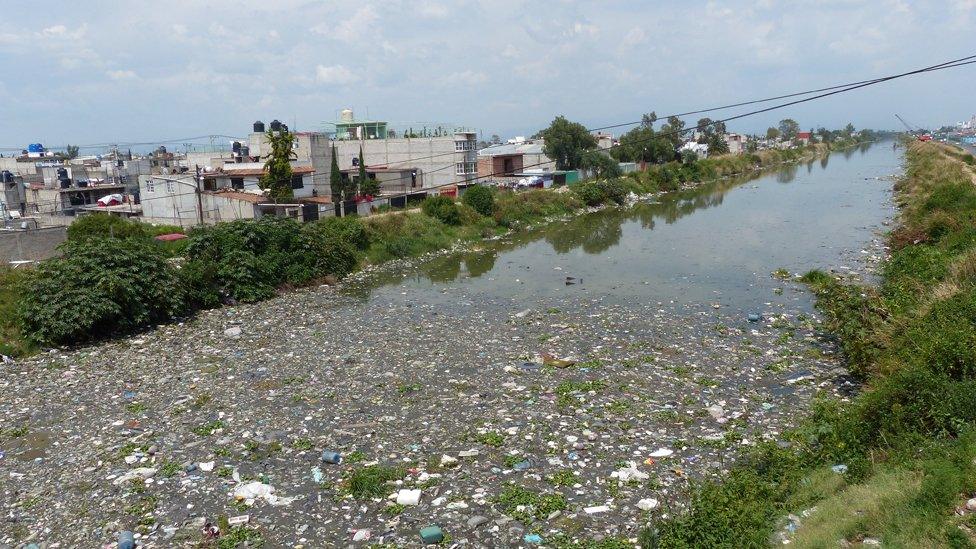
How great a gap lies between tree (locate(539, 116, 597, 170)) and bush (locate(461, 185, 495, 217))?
70.2 ft

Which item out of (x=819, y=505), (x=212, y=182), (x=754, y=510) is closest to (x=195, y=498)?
(x=754, y=510)

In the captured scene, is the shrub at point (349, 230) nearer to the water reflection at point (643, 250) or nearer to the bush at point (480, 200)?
the water reflection at point (643, 250)

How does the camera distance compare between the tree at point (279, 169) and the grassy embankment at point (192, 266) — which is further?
the tree at point (279, 169)

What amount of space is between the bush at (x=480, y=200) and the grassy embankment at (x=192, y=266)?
0.19m

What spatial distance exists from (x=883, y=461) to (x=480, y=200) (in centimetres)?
2546

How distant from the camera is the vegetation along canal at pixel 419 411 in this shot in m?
6.54

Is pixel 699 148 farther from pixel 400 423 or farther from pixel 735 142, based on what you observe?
pixel 400 423

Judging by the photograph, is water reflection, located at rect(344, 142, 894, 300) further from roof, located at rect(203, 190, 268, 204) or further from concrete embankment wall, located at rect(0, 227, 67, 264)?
roof, located at rect(203, 190, 268, 204)

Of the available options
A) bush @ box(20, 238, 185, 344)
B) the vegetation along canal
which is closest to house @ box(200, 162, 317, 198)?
the vegetation along canal

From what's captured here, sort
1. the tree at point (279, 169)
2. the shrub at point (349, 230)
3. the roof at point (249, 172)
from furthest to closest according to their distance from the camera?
the roof at point (249, 172), the tree at point (279, 169), the shrub at point (349, 230)

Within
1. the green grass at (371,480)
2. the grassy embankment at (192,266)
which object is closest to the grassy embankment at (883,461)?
the green grass at (371,480)

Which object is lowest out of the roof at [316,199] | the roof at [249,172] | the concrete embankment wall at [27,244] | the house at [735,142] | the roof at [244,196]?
the concrete embankment wall at [27,244]

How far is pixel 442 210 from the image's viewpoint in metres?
27.8

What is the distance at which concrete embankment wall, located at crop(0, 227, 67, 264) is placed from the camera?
767 inches
